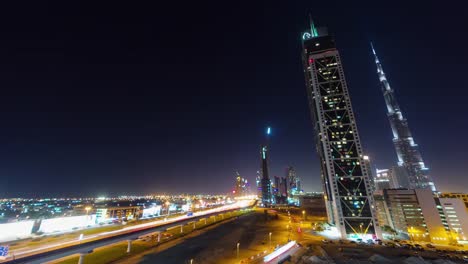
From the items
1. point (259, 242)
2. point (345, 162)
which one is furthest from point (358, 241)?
point (259, 242)

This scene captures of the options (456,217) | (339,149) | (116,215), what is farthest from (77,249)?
(456,217)

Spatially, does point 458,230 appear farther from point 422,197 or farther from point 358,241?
point 358,241

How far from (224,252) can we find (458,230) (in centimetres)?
11560

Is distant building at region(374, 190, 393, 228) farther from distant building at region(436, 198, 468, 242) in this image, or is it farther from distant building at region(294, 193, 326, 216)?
distant building at region(294, 193, 326, 216)

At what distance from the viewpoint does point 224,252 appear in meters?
49.5

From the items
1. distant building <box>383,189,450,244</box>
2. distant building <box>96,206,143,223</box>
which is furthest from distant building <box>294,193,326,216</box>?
distant building <box>96,206,143,223</box>

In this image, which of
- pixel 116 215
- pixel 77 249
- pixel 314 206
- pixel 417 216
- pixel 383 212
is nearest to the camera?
pixel 77 249

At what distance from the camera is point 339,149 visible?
3364 inches

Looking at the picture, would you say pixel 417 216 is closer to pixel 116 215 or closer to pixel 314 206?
pixel 314 206

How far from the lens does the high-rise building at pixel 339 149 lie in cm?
7450

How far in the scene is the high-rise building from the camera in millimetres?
74500

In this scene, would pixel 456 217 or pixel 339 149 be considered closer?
pixel 339 149

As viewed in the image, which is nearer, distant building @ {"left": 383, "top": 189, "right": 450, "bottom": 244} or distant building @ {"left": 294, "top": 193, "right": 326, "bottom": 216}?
distant building @ {"left": 383, "top": 189, "right": 450, "bottom": 244}

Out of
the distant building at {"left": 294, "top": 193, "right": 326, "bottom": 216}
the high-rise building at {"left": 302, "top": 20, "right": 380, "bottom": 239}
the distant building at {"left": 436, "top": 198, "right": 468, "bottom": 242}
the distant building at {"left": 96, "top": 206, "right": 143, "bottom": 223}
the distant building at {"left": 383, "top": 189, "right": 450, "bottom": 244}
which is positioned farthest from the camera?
the distant building at {"left": 294, "top": 193, "right": 326, "bottom": 216}
